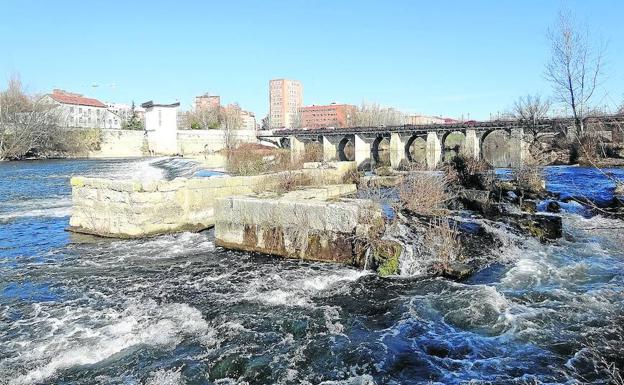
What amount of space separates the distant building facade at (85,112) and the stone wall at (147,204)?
4153 inches

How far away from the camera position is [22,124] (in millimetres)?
71188

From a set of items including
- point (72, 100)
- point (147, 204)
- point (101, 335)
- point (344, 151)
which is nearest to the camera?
point (101, 335)

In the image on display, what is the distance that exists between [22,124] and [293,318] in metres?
79.7

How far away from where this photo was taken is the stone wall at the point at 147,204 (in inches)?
511

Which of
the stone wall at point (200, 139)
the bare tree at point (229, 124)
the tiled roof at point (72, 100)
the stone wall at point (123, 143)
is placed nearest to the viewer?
the bare tree at point (229, 124)

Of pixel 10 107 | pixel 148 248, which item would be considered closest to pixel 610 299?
pixel 148 248

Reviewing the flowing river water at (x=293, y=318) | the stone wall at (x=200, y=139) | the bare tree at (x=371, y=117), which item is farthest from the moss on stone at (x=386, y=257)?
the bare tree at (x=371, y=117)

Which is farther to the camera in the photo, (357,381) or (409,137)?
(409,137)

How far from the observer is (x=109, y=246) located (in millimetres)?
12211

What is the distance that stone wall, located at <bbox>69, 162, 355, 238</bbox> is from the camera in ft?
42.5

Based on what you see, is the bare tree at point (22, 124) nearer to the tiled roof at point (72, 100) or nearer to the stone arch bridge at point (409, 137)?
the tiled roof at point (72, 100)

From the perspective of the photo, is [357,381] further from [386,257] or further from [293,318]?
[386,257]

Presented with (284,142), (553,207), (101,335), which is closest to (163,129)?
(284,142)

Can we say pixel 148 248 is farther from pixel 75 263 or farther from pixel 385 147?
pixel 385 147
